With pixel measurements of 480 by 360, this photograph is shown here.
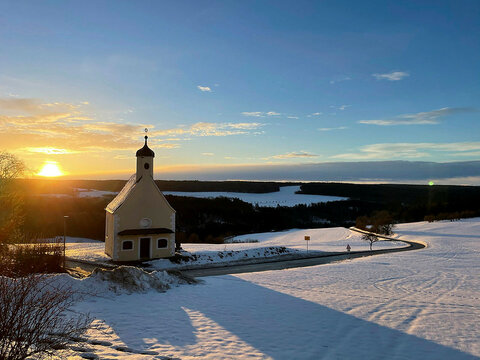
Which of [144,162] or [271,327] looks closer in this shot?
[271,327]

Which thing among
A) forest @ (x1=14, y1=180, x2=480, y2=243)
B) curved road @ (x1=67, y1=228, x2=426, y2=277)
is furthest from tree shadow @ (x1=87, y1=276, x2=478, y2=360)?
forest @ (x1=14, y1=180, x2=480, y2=243)

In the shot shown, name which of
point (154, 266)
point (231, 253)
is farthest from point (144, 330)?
point (231, 253)

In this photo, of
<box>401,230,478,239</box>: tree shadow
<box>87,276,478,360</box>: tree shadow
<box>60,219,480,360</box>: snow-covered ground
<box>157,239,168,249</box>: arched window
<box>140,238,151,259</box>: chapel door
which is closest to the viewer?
<box>60,219,480,360</box>: snow-covered ground

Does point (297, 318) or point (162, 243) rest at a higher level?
point (297, 318)

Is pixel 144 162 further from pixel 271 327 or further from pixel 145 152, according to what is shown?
pixel 271 327

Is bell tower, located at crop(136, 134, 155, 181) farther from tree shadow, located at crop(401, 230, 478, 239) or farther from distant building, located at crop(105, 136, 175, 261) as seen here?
tree shadow, located at crop(401, 230, 478, 239)

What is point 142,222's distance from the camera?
3444 centimetres

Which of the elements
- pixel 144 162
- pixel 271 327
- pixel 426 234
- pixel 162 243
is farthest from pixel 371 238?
pixel 271 327

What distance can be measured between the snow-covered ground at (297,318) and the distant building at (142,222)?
44.4 feet

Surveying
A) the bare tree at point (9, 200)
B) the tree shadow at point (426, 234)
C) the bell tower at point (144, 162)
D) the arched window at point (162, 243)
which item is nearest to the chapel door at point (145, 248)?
the arched window at point (162, 243)

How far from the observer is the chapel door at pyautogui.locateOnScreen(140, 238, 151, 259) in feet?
112

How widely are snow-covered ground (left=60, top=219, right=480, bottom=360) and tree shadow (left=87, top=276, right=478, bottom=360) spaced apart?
33 mm

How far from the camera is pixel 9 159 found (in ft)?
129

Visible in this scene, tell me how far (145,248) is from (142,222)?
249cm
